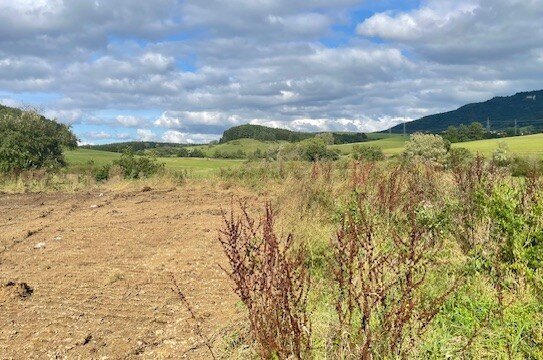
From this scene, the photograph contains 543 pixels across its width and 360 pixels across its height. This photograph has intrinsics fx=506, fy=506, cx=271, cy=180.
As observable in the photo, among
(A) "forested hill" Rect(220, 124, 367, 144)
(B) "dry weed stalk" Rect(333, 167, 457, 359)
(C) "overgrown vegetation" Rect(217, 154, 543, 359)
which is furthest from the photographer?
(A) "forested hill" Rect(220, 124, 367, 144)

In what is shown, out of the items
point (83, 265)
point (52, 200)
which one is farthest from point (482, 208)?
point (52, 200)

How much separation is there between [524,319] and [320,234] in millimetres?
3452

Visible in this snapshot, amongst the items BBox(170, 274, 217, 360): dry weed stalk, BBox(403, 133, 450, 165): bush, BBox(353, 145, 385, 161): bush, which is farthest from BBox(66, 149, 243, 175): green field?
BBox(170, 274, 217, 360): dry weed stalk

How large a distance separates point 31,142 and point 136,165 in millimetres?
4478

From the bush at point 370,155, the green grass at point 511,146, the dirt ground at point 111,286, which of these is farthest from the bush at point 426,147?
the dirt ground at point 111,286

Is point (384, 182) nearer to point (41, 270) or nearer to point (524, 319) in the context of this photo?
point (524, 319)

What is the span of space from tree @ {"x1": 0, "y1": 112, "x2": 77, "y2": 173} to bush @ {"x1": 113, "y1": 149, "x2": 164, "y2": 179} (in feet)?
9.40

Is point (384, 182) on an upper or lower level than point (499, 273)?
upper

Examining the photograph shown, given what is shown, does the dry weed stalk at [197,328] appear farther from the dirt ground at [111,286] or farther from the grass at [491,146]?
the grass at [491,146]

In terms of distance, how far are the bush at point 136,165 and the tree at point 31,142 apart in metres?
2.87

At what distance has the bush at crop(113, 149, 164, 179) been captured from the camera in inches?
840

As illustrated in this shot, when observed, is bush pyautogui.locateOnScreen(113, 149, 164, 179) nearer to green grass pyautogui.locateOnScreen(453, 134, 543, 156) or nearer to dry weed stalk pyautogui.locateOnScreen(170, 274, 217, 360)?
green grass pyautogui.locateOnScreen(453, 134, 543, 156)

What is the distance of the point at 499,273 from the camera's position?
15.8ft

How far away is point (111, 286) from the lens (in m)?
5.67
